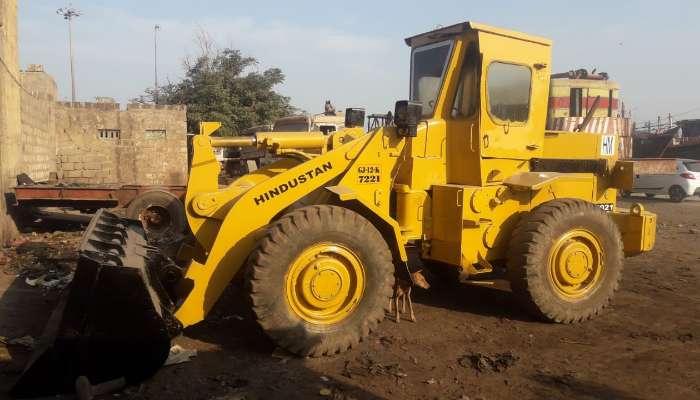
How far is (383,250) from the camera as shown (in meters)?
4.77

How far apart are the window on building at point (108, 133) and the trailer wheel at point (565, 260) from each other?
50.0ft

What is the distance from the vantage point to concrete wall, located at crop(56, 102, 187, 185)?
54.0 feet

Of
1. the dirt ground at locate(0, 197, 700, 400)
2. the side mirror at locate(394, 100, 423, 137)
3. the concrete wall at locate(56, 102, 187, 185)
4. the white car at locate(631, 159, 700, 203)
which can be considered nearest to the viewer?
the dirt ground at locate(0, 197, 700, 400)

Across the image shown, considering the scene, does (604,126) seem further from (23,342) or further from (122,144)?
(122,144)

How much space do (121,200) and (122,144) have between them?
8.48 metres

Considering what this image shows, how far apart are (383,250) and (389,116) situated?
204 cm

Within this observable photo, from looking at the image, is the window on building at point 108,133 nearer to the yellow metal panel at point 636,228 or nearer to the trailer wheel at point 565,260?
the trailer wheel at point 565,260

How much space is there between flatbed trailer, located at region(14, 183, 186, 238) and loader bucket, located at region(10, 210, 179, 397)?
5686 mm

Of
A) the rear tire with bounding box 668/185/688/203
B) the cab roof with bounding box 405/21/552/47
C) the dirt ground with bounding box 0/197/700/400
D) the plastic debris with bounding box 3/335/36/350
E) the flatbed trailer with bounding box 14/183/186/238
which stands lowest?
the dirt ground with bounding box 0/197/700/400

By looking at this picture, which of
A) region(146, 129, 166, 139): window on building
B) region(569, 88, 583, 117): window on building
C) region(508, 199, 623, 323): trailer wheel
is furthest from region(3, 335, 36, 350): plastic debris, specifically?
region(146, 129, 166, 139): window on building

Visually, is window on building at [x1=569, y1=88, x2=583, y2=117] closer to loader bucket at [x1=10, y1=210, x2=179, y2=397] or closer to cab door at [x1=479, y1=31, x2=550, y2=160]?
cab door at [x1=479, y1=31, x2=550, y2=160]

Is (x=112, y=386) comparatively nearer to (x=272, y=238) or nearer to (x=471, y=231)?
(x=272, y=238)

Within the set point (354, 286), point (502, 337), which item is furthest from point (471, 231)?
point (354, 286)

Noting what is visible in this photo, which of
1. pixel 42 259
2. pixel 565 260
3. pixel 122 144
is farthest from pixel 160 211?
pixel 122 144
